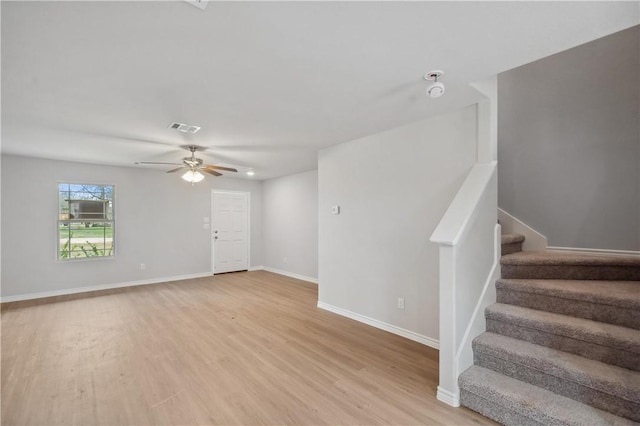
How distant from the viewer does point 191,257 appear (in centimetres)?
661

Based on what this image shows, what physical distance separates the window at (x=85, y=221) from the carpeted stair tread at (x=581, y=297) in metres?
6.64

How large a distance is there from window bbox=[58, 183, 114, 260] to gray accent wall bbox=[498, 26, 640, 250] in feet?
22.8

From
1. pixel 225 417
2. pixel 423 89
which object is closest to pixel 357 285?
pixel 225 417

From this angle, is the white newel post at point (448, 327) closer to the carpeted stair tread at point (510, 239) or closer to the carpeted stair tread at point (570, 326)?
the carpeted stair tread at point (570, 326)

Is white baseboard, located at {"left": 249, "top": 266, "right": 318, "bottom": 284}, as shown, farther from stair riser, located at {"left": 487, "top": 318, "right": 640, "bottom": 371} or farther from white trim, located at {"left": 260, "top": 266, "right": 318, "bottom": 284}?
stair riser, located at {"left": 487, "top": 318, "right": 640, "bottom": 371}

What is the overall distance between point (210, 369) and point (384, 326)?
2.04 meters

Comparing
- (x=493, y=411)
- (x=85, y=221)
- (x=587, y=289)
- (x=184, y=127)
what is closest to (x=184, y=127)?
(x=184, y=127)

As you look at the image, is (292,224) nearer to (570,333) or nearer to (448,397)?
(448,397)

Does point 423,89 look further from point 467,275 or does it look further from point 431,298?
point 431,298

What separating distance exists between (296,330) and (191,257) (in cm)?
411

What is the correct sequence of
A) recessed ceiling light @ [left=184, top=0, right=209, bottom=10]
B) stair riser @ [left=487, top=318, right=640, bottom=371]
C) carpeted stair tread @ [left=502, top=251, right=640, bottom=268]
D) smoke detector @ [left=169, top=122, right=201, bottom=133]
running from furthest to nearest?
smoke detector @ [left=169, top=122, right=201, bottom=133] → carpeted stair tread @ [left=502, top=251, right=640, bottom=268] → stair riser @ [left=487, top=318, right=640, bottom=371] → recessed ceiling light @ [left=184, top=0, right=209, bottom=10]

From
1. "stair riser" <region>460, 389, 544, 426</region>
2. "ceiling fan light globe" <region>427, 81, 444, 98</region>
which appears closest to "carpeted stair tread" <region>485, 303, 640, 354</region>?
"stair riser" <region>460, 389, 544, 426</region>

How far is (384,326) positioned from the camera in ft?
11.6

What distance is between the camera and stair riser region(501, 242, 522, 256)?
10.1 ft
